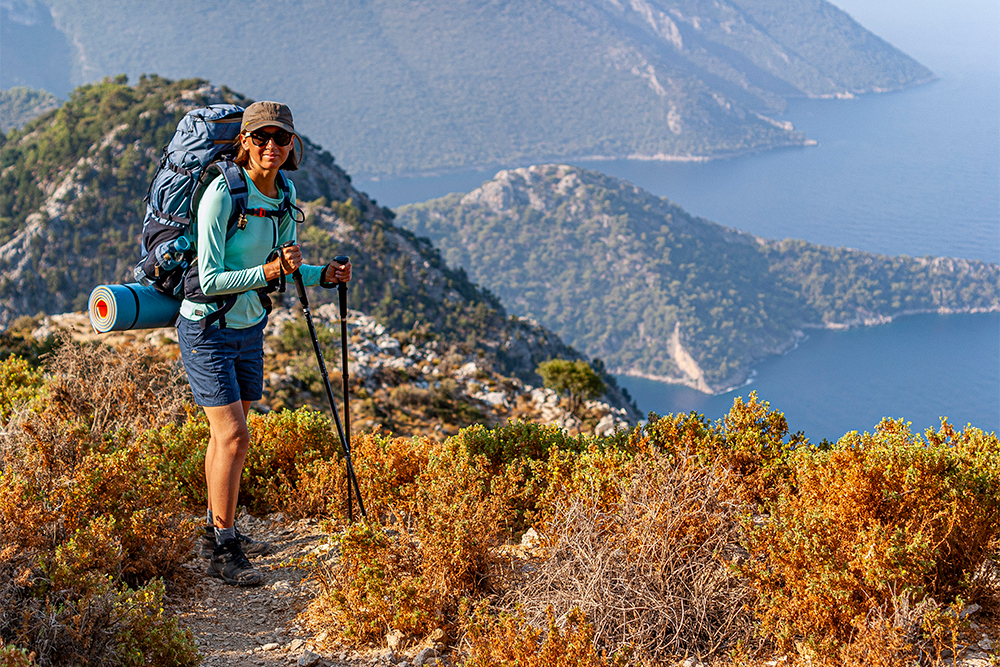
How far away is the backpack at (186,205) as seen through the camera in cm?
352

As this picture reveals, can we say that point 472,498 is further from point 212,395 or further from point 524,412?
point 524,412

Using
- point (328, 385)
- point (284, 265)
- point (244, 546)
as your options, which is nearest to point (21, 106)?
point (244, 546)

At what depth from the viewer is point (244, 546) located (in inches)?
Result: 170

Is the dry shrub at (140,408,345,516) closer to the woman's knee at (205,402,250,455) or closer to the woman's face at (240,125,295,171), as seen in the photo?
the woman's knee at (205,402,250,455)

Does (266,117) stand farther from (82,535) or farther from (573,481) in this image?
(573,481)

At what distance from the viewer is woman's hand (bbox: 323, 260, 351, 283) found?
3690 mm

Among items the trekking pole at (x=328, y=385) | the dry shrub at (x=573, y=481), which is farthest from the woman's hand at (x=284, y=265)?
the dry shrub at (x=573, y=481)

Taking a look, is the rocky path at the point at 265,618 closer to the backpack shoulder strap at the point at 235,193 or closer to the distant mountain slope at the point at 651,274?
the backpack shoulder strap at the point at 235,193

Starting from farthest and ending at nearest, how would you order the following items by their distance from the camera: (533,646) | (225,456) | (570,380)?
(570,380)
(225,456)
(533,646)

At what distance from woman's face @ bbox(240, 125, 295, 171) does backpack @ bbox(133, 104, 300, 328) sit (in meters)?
0.12

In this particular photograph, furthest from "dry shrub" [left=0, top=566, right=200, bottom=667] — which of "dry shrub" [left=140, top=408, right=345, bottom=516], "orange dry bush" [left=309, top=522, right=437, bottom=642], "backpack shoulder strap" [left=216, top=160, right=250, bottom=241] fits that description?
"backpack shoulder strap" [left=216, top=160, right=250, bottom=241]

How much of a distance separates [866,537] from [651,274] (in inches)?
6712

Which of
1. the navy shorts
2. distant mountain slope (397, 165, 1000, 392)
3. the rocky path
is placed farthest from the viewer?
distant mountain slope (397, 165, 1000, 392)

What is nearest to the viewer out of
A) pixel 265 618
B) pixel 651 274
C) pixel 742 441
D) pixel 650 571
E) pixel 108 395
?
pixel 650 571
